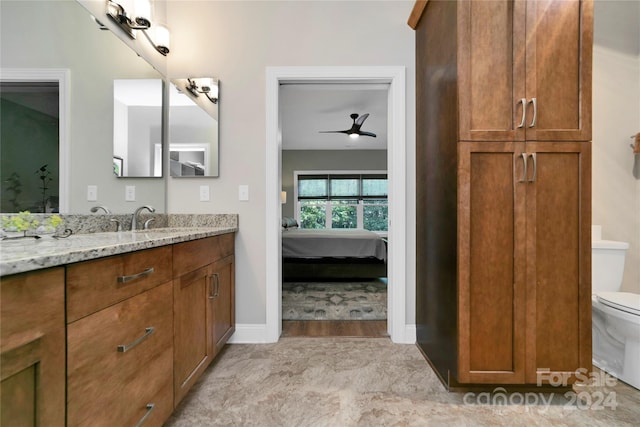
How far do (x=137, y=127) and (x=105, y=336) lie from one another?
1497 millimetres

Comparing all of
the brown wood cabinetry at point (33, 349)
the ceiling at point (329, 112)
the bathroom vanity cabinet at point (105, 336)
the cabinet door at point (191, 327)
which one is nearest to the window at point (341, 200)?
the ceiling at point (329, 112)

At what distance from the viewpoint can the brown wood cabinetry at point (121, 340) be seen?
776mm

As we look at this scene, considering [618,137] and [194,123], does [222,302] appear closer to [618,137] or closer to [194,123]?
[194,123]

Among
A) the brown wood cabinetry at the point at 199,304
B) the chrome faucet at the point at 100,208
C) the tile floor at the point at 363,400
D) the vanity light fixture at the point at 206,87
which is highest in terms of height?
the vanity light fixture at the point at 206,87

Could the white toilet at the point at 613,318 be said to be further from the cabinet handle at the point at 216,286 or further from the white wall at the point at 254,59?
the cabinet handle at the point at 216,286

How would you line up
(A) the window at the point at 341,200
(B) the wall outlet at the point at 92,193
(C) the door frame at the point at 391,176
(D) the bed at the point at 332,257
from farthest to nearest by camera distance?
(A) the window at the point at 341,200
(D) the bed at the point at 332,257
(C) the door frame at the point at 391,176
(B) the wall outlet at the point at 92,193

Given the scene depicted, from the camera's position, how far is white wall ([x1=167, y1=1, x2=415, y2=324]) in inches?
84.1

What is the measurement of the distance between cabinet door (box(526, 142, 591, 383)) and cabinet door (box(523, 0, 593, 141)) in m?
0.08

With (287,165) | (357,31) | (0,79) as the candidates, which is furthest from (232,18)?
(287,165)

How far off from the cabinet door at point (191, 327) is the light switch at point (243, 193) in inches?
26.1

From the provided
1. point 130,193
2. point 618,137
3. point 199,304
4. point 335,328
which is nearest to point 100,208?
point 130,193

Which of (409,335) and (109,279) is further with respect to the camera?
(409,335)

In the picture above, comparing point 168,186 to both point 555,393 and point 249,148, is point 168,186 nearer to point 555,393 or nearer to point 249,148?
point 249,148

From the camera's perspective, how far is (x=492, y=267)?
4.69ft
